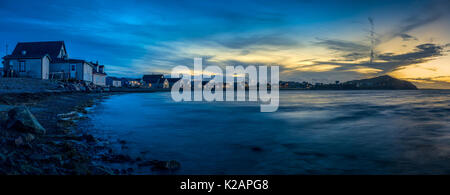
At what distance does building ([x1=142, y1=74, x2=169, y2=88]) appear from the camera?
9338 centimetres

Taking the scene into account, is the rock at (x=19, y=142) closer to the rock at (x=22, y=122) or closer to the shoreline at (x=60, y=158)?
the shoreline at (x=60, y=158)

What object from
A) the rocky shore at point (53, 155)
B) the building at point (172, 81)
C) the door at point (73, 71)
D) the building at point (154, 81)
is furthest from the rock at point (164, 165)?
the building at point (172, 81)

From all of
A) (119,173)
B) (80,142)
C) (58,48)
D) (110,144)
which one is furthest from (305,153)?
(58,48)

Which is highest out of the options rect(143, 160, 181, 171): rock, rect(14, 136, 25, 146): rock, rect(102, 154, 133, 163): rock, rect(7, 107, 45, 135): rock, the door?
the door

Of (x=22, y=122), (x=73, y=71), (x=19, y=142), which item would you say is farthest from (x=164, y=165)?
(x=73, y=71)

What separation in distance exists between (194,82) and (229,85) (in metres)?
56.7

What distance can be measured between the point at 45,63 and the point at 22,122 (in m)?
34.7

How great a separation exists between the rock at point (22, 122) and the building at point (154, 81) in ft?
298

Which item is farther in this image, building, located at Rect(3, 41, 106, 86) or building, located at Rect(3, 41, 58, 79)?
building, located at Rect(3, 41, 106, 86)

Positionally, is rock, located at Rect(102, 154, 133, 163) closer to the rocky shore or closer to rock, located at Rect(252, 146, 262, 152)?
the rocky shore

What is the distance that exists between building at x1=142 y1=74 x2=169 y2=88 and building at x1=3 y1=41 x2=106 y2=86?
51266 millimetres

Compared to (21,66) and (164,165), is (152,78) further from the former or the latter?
(164,165)

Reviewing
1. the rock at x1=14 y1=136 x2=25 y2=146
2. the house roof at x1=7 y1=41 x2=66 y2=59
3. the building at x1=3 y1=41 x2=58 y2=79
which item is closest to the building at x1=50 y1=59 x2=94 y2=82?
the building at x1=3 y1=41 x2=58 y2=79
